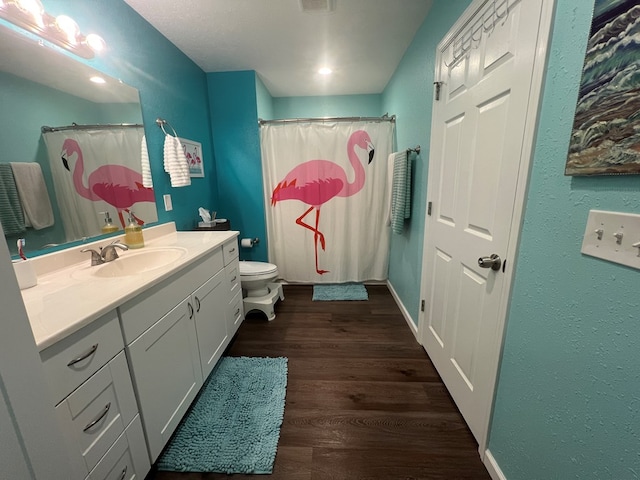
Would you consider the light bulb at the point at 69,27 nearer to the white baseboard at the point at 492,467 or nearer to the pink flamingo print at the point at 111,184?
the pink flamingo print at the point at 111,184

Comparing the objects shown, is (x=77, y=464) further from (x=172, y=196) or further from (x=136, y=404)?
(x=172, y=196)

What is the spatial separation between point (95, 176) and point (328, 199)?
1.86 meters

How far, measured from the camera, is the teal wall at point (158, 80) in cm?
137

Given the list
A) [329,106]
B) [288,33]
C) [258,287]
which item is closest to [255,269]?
[258,287]

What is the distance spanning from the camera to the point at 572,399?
685mm

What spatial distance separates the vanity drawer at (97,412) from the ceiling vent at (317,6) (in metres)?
2.05

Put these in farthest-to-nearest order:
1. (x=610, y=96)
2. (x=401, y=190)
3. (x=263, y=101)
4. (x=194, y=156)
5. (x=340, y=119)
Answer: (x=263, y=101) < (x=340, y=119) < (x=194, y=156) < (x=401, y=190) < (x=610, y=96)

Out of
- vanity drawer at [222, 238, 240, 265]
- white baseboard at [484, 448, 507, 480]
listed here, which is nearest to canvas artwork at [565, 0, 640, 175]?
white baseboard at [484, 448, 507, 480]

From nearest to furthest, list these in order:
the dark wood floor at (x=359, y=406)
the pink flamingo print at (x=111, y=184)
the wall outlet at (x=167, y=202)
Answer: the dark wood floor at (x=359, y=406), the pink flamingo print at (x=111, y=184), the wall outlet at (x=167, y=202)

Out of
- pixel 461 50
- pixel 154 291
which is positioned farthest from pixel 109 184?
pixel 461 50

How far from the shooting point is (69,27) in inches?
45.9

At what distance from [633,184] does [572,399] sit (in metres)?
0.59

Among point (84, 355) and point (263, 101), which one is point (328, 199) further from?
point (84, 355)

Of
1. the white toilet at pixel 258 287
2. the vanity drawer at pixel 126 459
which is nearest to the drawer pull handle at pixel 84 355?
the vanity drawer at pixel 126 459
